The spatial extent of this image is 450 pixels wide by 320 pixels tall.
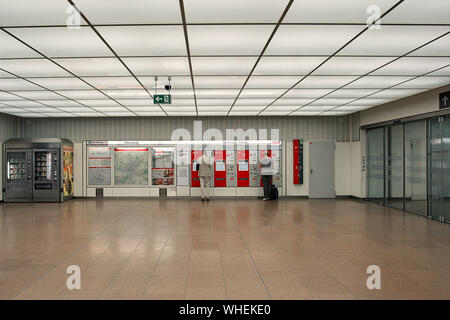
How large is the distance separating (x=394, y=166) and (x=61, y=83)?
9178 mm

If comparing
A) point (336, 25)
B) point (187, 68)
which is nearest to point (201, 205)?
point (187, 68)

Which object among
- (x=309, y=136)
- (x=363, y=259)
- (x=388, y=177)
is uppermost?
(x=309, y=136)

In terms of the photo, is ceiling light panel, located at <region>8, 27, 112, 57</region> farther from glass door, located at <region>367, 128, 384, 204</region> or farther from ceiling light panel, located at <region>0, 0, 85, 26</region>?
glass door, located at <region>367, 128, 384, 204</region>

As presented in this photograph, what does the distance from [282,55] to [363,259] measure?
3.26 meters

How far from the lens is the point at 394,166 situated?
9906mm

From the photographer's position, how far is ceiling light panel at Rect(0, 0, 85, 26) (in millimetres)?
3336

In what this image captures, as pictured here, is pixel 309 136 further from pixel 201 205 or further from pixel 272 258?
pixel 272 258

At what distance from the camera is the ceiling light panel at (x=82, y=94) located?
7.64 meters

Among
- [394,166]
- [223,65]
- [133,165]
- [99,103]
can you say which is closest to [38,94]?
[99,103]

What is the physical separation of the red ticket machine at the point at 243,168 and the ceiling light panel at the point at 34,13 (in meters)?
9.17

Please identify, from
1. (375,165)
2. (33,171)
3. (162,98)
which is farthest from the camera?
(33,171)

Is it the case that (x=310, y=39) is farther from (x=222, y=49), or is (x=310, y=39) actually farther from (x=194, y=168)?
(x=194, y=168)

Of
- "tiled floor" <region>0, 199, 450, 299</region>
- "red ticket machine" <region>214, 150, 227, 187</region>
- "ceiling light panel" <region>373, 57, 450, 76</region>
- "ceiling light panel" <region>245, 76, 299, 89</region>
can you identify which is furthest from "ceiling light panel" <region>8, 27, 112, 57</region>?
"red ticket machine" <region>214, 150, 227, 187</region>

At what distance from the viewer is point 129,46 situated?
15.1ft
